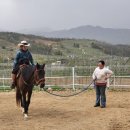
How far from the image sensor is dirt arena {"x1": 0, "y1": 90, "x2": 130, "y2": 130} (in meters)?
10.3

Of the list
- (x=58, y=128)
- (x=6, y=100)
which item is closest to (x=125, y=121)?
(x=58, y=128)

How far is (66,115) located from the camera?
12.0 m

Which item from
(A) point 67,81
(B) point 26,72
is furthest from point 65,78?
(B) point 26,72

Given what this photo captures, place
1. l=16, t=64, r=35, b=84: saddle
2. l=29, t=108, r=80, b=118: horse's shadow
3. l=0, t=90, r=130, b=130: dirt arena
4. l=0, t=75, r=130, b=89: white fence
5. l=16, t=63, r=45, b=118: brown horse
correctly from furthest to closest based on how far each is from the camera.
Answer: l=0, t=75, r=130, b=89: white fence → l=29, t=108, r=80, b=118: horse's shadow → l=16, t=64, r=35, b=84: saddle → l=16, t=63, r=45, b=118: brown horse → l=0, t=90, r=130, b=130: dirt arena

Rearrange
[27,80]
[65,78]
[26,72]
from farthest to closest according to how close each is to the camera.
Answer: [65,78]
[26,72]
[27,80]

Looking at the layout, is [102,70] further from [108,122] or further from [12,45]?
[12,45]

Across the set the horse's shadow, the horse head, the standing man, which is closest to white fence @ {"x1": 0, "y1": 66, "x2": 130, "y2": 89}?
the standing man

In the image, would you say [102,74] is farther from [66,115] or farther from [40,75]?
[40,75]

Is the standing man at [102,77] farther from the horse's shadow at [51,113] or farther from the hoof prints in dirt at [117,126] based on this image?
the hoof prints in dirt at [117,126]

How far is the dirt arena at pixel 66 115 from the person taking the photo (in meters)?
10.3

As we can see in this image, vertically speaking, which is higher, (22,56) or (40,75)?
(22,56)

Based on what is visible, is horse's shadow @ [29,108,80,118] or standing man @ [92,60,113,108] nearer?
horse's shadow @ [29,108,80,118]

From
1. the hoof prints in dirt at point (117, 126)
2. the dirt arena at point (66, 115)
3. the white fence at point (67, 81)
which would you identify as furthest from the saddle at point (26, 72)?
the white fence at point (67, 81)

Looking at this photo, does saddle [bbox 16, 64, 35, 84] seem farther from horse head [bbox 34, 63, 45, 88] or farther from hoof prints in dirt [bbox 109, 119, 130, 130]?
hoof prints in dirt [bbox 109, 119, 130, 130]
